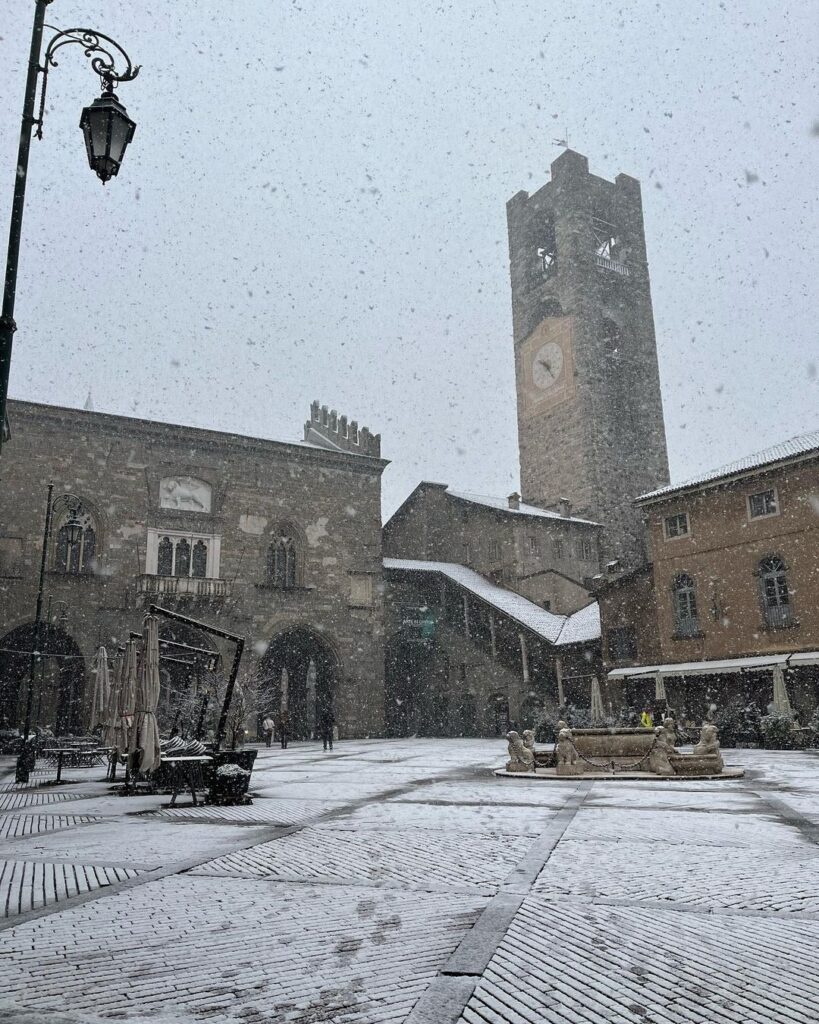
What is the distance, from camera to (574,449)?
162 feet

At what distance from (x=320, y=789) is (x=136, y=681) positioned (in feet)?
11.7

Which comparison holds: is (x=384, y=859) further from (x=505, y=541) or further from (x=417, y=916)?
(x=505, y=541)

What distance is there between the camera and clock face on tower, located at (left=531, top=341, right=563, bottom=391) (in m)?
51.8

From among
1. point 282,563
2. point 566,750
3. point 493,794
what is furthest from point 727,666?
point 282,563

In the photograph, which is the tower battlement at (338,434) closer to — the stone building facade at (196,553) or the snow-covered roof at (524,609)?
the stone building facade at (196,553)

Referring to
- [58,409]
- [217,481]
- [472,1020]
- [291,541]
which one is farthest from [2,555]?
[472,1020]

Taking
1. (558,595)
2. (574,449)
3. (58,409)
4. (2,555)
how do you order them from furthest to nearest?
1. (574,449)
2. (558,595)
3. (58,409)
4. (2,555)

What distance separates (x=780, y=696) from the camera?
74.3 ft

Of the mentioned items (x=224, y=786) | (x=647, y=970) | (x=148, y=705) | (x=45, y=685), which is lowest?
(x=647, y=970)

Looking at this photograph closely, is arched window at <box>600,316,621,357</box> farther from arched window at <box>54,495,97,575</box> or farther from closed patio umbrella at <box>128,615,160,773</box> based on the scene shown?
closed patio umbrella at <box>128,615,160,773</box>

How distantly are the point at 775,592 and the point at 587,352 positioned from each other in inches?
1099

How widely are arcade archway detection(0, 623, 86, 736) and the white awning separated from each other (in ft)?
64.9

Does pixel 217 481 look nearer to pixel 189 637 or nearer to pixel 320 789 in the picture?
pixel 189 637

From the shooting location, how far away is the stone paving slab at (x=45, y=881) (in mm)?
5453
